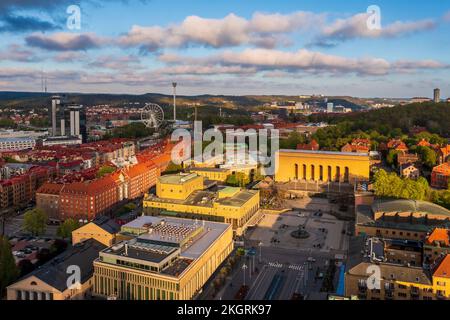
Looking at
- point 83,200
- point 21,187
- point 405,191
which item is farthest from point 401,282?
point 21,187

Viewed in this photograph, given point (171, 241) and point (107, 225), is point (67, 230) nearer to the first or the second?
point (107, 225)

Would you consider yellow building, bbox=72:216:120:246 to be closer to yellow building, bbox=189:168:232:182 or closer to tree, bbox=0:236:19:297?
tree, bbox=0:236:19:297

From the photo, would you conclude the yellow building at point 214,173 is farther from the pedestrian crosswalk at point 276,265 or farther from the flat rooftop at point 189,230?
the pedestrian crosswalk at point 276,265

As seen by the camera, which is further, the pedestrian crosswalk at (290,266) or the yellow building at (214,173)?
the yellow building at (214,173)

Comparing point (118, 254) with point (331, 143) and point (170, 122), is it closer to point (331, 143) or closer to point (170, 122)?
point (331, 143)

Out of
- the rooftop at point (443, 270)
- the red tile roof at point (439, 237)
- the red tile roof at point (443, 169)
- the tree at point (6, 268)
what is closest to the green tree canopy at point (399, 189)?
the red tile roof at point (443, 169)

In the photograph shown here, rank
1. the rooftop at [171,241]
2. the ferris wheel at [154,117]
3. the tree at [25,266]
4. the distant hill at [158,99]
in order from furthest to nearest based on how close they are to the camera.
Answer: the distant hill at [158,99] < the ferris wheel at [154,117] < the tree at [25,266] < the rooftop at [171,241]
